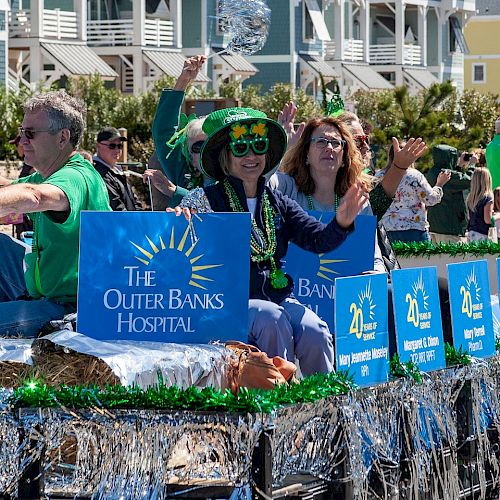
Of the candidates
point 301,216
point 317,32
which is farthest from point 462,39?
point 301,216

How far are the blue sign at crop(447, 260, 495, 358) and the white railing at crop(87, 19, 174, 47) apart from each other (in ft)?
146

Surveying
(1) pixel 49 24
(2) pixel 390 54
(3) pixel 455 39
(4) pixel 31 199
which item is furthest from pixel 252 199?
(3) pixel 455 39

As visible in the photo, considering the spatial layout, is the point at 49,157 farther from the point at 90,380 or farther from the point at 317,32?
the point at 317,32

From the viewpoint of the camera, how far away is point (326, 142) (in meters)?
6.84

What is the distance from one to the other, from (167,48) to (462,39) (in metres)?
27.9

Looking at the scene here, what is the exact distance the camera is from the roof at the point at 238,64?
52550 millimetres

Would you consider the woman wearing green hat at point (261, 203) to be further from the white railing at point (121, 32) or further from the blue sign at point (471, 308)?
the white railing at point (121, 32)

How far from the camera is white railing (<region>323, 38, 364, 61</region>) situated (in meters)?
62.4

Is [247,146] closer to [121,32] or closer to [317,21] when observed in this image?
[121,32]

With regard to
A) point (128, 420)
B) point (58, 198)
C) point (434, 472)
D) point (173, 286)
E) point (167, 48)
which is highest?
point (167, 48)

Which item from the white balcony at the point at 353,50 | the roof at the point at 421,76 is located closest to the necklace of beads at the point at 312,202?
the white balcony at the point at 353,50

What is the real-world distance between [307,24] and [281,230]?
54551 mm

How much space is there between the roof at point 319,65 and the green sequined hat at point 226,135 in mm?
51685

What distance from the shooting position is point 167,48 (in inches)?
2002
